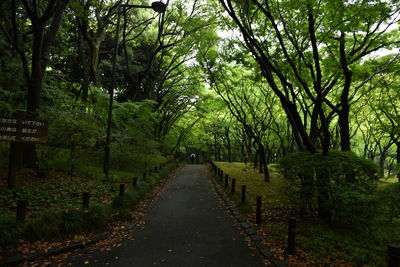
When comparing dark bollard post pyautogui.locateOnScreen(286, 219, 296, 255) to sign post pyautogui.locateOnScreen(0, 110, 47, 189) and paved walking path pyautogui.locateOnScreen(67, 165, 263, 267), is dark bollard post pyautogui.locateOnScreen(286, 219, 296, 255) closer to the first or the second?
paved walking path pyautogui.locateOnScreen(67, 165, 263, 267)

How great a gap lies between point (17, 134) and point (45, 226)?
3.16 m

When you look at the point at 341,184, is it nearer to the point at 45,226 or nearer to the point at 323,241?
the point at 323,241

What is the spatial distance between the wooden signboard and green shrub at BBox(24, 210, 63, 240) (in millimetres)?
2709

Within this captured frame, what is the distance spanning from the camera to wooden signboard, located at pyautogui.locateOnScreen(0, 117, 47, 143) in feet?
21.4

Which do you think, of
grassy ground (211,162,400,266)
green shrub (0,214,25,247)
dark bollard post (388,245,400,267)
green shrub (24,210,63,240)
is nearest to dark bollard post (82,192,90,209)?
green shrub (24,210,63,240)

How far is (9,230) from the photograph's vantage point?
486cm

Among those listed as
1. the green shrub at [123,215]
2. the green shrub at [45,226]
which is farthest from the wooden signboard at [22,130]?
the green shrub at [123,215]

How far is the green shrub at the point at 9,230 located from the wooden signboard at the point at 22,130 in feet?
8.64

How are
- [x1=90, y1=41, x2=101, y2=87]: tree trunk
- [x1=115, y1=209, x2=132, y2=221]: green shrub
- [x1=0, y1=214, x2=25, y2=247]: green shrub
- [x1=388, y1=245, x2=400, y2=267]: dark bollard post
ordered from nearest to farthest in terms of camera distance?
[x1=388, y1=245, x2=400, y2=267]: dark bollard post, [x1=0, y1=214, x2=25, y2=247]: green shrub, [x1=115, y1=209, x2=132, y2=221]: green shrub, [x1=90, y1=41, x2=101, y2=87]: tree trunk

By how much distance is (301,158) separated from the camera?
7082 millimetres

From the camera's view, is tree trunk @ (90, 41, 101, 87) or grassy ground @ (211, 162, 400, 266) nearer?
grassy ground @ (211, 162, 400, 266)

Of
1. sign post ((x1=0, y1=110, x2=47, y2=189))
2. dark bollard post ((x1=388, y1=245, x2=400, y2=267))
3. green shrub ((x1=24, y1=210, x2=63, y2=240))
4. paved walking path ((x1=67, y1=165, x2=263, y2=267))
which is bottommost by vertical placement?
paved walking path ((x1=67, y1=165, x2=263, y2=267))

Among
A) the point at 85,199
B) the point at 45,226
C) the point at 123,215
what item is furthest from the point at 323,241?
the point at 45,226

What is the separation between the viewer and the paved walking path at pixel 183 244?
4797 millimetres
